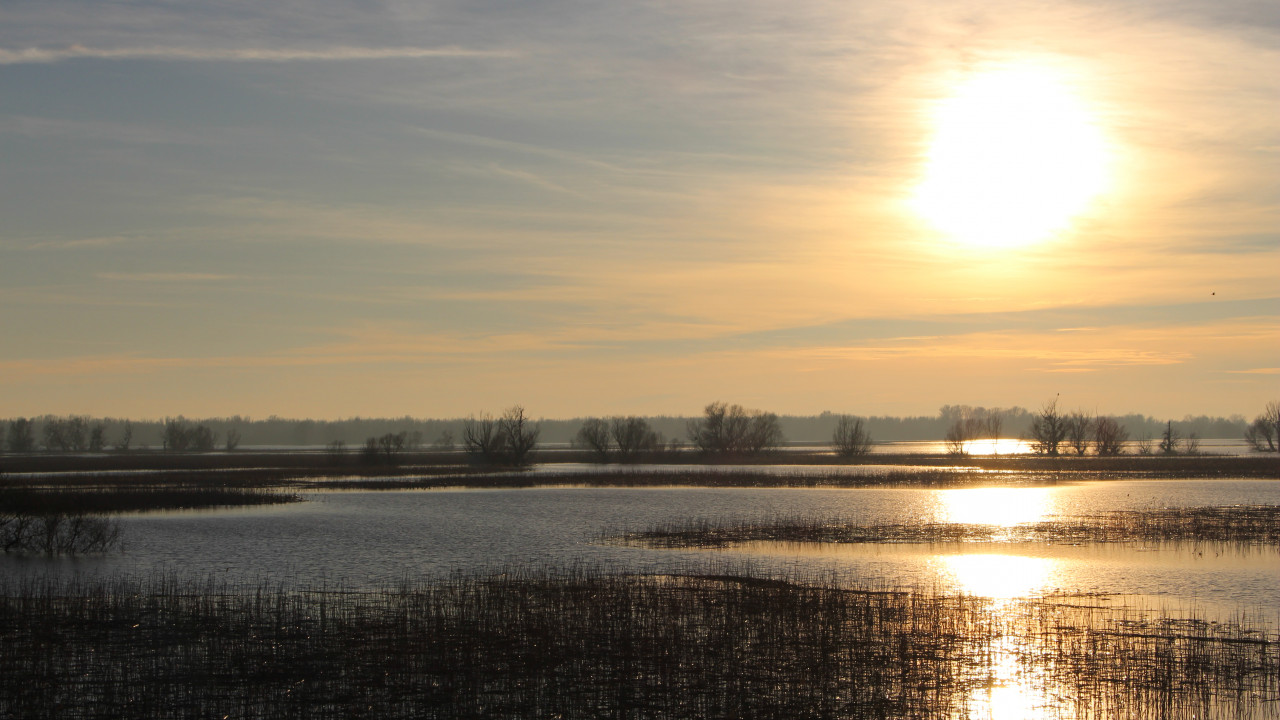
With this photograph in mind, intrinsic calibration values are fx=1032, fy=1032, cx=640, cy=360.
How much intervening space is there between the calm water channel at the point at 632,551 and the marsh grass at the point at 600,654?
152 inches

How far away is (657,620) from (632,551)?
40.6ft

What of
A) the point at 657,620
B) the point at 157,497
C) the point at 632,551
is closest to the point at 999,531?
the point at 632,551

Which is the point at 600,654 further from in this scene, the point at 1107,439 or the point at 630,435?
the point at 1107,439

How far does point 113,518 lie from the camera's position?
42938 millimetres

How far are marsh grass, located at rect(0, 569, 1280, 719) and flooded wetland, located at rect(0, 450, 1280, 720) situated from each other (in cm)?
7

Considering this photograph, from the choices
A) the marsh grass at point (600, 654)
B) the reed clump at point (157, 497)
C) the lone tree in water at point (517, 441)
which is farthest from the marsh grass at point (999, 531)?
the lone tree in water at point (517, 441)

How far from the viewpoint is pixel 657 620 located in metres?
19.5

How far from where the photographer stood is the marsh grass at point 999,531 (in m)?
34.4

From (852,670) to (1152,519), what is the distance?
29295 millimetres

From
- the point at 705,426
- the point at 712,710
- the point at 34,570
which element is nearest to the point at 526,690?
the point at 712,710

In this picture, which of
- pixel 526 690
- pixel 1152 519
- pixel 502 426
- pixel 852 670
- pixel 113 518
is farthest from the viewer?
pixel 502 426

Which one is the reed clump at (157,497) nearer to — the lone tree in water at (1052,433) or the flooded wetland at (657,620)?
the flooded wetland at (657,620)

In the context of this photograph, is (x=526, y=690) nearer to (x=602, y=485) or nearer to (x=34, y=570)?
(x=34, y=570)

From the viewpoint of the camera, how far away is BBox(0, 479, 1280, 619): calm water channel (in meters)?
25.4
